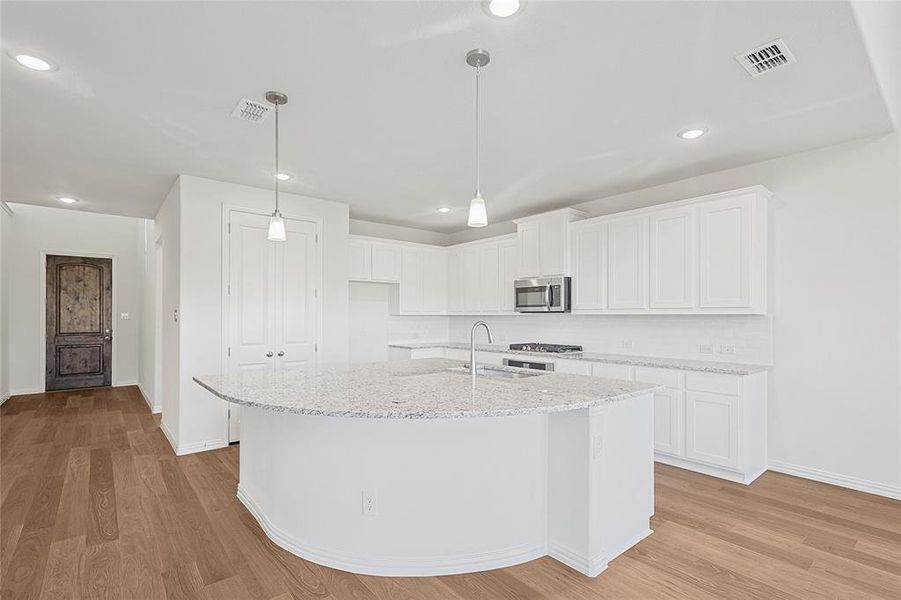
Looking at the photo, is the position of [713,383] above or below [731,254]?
below

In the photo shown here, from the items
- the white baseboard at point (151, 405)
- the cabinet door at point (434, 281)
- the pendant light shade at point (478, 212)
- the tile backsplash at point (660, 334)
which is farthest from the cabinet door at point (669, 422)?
the white baseboard at point (151, 405)

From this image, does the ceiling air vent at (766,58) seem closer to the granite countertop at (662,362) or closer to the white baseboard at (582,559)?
the granite countertop at (662,362)

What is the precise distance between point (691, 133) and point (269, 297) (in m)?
4.07

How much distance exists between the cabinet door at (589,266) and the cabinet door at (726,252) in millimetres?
979

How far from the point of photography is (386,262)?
6.20 m

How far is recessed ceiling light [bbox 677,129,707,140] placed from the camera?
128 inches

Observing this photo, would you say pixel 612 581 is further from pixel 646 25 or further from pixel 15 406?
pixel 15 406

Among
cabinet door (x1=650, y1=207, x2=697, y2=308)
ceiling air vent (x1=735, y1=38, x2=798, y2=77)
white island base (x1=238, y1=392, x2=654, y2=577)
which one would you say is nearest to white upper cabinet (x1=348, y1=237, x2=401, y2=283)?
cabinet door (x1=650, y1=207, x2=697, y2=308)

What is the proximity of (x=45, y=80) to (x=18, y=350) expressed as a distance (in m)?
6.71

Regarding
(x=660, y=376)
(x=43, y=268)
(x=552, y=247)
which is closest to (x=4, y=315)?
(x=43, y=268)

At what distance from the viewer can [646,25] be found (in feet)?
6.78

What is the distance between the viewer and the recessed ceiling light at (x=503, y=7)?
1871mm

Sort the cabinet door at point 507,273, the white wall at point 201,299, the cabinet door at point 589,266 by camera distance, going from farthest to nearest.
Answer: the cabinet door at point 507,273
the cabinet door at point 589,266
the white wall at point 201,299

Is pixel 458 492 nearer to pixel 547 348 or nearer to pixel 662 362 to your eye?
pixel 662 362
